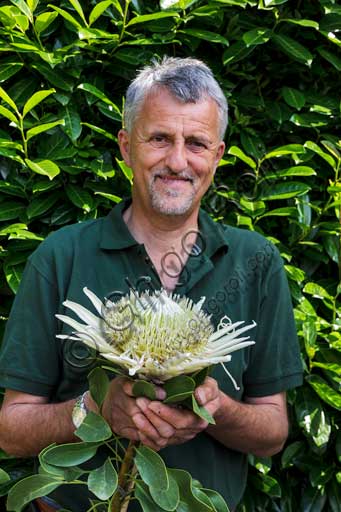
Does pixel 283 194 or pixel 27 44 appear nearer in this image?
pixel 27 44

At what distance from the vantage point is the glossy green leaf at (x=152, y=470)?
1.58 meters

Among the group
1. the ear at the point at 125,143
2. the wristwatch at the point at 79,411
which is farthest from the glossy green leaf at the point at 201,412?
the ear at the point at 125,143

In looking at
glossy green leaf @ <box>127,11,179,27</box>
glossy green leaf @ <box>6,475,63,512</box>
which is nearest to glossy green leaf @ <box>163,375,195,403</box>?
glossy green leaf @ <box>6,475,63,512</box>

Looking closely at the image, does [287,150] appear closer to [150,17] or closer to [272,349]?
[150,17]

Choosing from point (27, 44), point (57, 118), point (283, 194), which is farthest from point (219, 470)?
point (27, 44)

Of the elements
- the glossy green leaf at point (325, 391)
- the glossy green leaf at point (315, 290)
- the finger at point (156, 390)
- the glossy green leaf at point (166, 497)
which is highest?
the finger at point (156, 390)

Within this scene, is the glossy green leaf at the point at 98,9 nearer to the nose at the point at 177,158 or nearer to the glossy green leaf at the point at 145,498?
the nose at the point at 177,158

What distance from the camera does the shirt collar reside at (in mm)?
2309

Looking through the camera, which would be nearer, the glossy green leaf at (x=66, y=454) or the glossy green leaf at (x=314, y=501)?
the glossy green leaf at (x=66, y=454)

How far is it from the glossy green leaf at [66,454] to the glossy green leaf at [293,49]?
1700mm

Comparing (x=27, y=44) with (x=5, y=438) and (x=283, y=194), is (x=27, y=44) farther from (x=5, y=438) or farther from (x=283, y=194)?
(x=5, y=438)

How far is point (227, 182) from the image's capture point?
292 cm

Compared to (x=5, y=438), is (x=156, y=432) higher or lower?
higher

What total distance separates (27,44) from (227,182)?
84cm
